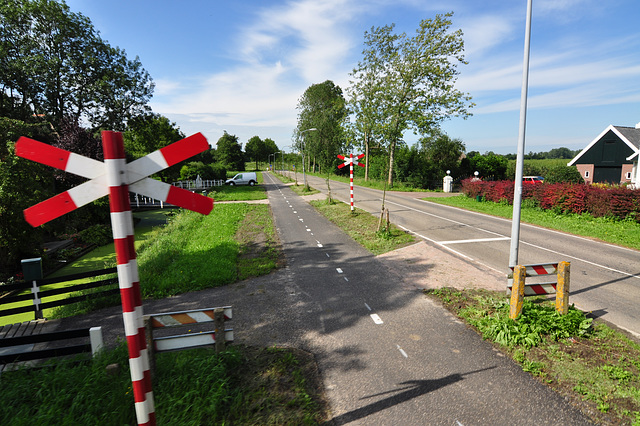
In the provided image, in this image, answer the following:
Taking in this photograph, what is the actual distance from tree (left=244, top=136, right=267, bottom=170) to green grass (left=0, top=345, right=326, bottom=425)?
106236 millimetres

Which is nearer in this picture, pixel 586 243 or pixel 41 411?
pixel 41 411

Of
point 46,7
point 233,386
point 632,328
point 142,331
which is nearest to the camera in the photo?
point 142,331

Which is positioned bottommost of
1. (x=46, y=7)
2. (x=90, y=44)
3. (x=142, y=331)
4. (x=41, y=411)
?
(x=41, y=411)

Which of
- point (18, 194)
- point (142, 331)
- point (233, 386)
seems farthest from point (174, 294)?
point (18, 194)

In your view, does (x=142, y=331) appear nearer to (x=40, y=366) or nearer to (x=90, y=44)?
(x=40, y=366)

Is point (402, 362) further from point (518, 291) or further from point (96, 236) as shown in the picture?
point (96, 236)

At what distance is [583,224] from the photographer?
1401 centimetres

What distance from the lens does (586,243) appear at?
11430 mm

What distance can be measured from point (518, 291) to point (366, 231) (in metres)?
7.95

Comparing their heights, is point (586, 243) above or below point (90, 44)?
below

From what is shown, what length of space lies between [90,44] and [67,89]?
3.69 meters

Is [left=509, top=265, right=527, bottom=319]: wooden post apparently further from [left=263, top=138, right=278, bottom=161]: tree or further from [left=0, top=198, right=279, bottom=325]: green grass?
[left=263, top=138, right=278, bottom=161]: tree

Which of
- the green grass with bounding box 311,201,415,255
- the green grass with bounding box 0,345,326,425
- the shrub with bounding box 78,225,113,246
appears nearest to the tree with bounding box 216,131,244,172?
the shrub with bounding box 78,225,113,246

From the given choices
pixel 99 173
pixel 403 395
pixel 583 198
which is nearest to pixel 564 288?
pixel 403 395
